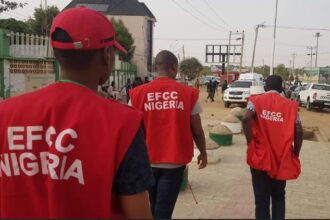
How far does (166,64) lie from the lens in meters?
4.49

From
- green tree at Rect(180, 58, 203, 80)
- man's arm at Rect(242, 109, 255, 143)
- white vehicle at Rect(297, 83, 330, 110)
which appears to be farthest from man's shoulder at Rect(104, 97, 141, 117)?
green tree at Rect(180, 58, 203, 80)

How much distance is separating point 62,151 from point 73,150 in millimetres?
37

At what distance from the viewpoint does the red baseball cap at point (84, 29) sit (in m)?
1.79

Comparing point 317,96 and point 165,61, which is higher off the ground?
point 165,61

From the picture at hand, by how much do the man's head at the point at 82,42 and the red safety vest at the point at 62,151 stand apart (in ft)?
0.31

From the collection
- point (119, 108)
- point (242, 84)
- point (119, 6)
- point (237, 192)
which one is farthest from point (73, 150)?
point (119, 6)

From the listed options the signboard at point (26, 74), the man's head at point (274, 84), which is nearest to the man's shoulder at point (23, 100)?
the man's head at point (274, 84)

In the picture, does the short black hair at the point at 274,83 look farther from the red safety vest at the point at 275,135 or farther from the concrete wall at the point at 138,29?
the concrete wall at the point at 138,29

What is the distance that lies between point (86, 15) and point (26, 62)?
1252 centimetres

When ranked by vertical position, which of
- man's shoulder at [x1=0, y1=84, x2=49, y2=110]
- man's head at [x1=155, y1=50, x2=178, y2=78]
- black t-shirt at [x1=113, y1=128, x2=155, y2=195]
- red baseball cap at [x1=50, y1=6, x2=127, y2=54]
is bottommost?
black t-shirt at [x1=113, y1=128, x2=155, y2=195]

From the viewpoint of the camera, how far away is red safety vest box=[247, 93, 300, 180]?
4.73 m

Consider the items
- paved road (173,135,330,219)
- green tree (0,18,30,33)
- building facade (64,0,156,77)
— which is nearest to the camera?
paved road (173,135,330,219)

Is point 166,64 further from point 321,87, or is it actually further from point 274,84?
point 321,87

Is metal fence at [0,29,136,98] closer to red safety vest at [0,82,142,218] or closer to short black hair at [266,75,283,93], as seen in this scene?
short black hair at [266,75,283,93]
